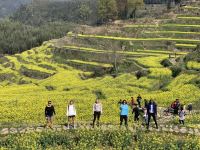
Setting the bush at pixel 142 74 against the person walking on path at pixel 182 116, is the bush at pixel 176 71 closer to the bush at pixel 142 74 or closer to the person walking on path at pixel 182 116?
the bush at pixel 142 74

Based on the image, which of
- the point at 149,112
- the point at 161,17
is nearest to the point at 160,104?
the point at 149,112

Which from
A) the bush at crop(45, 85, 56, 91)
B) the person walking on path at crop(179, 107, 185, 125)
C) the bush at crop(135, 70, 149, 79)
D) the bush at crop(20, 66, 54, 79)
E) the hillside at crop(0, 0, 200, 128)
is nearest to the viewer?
the person walking on path at crop(179, 107, 185, 125)

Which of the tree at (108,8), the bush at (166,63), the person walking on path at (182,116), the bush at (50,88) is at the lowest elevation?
the bush at (50,88)

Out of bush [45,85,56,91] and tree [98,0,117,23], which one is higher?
Answer: tree [98,0,117,23]

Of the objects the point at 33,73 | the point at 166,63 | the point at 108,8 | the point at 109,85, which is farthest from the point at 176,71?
the point at 108,8

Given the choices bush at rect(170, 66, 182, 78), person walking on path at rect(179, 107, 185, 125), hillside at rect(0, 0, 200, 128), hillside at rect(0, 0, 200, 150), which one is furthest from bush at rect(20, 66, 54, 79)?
person walking on path at rect(179, 107, 185, 125)

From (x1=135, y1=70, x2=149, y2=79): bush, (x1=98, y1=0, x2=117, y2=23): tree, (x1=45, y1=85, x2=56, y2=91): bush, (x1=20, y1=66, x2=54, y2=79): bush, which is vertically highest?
(x1=98, y1=0, x2=117, y2=23): tree

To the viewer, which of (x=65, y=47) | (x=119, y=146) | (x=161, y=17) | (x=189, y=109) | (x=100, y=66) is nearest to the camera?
(x=119, y=146)

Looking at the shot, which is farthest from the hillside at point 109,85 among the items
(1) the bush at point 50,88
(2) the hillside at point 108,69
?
(1) the bush at point 50,88

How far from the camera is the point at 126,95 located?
181ft

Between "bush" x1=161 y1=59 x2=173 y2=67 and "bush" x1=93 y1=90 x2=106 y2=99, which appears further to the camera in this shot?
"bush" x1=161 y1=59 x2=173 y2=67

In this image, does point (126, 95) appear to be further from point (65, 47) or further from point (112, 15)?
point (112, 15)

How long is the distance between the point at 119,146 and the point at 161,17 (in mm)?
88130

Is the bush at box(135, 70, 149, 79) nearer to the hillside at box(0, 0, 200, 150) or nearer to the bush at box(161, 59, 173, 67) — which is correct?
the hillside at box(0, 0, 200, 150)
